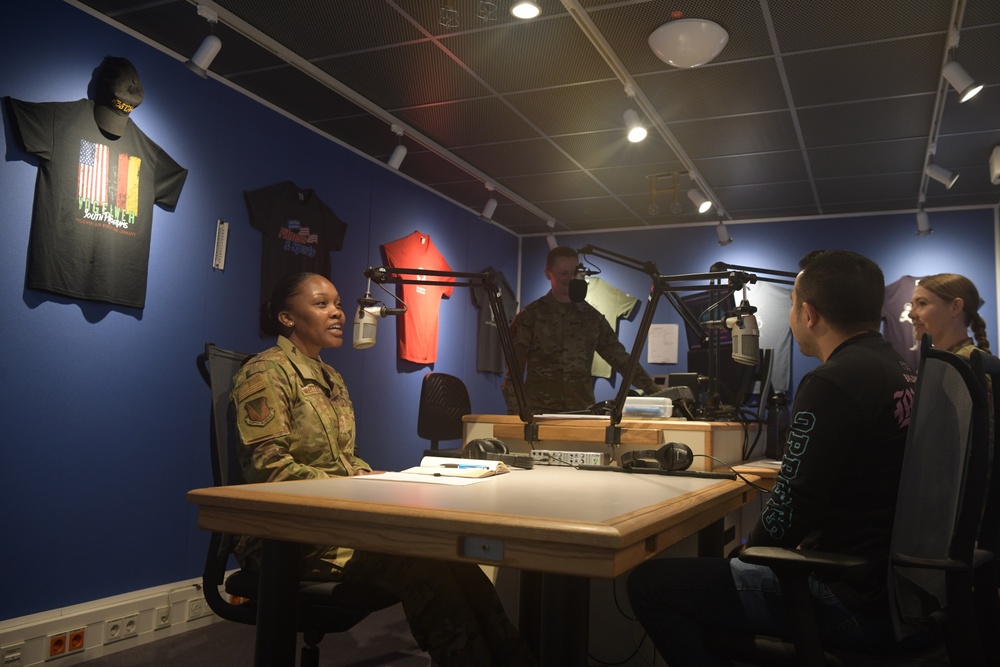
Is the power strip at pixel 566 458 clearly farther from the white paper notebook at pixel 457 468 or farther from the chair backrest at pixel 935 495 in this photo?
the chair backrest at pixel 935 495

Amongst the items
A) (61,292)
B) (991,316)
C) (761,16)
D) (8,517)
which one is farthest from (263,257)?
(991,316)

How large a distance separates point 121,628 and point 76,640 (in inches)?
8.7

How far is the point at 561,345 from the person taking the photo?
441 cm

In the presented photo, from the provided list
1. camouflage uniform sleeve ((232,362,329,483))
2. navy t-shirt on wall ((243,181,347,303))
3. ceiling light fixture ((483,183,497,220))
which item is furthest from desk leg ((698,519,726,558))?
ceiling light fixture ((483,183,497,220))

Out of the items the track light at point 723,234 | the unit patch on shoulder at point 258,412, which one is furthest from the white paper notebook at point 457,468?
the track light at point 723,234

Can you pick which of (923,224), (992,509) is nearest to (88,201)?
(992,509)

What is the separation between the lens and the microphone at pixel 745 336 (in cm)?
243

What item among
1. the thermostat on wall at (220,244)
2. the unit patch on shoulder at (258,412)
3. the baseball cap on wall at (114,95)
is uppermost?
the baseball cap on wall at (114,95)

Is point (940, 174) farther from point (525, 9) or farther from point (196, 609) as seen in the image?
point (196, 609)

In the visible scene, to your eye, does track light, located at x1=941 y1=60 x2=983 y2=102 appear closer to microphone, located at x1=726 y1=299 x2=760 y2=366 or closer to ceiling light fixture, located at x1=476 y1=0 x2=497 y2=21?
microphone, located at x1=726 y1=299 x2=760 y2=366

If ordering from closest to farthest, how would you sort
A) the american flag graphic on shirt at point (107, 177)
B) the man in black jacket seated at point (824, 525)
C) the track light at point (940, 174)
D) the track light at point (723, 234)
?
the man in black jacket seated at point (824, 525)
the american flag graphic on shirt at point (107, 177)
the track light at point (940, 174)
the track light at point (723, 234)

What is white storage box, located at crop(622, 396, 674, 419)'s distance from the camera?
2861 mm

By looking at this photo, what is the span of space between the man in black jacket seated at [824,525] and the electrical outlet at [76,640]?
256 centimetres

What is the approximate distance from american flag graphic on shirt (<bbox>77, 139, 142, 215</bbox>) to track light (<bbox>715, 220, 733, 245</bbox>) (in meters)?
4.83
